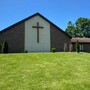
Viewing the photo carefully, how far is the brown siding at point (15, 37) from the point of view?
101 ft

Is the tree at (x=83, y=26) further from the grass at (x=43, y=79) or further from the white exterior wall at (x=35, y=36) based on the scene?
the grass at (x=43, y=79)

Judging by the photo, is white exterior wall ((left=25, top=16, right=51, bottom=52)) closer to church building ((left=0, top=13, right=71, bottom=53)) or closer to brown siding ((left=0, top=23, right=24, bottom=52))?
church building ((left=0, top=13, right=71, bottom=53))

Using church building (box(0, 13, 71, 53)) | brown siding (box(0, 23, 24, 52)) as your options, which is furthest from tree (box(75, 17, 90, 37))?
brown siding (box(0, 23, 24, 52))

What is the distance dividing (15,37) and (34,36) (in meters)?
3.30

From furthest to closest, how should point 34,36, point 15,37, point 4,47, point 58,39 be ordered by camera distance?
1. point 58,39
2. point 34,36
3. point 15,37
4. point 4,47

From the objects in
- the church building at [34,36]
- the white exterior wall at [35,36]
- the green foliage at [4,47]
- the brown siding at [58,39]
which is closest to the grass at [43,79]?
the green foliage at [4,47]

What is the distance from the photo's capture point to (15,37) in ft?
102

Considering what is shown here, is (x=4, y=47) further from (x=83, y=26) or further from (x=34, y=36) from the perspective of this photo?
(x=83, y=26)

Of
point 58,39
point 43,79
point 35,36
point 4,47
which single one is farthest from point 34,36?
point 43,79

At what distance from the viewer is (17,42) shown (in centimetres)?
3112

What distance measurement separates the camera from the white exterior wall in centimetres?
3192

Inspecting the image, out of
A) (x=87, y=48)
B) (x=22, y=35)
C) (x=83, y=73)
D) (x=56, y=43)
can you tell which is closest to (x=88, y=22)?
(x=87, y=48)

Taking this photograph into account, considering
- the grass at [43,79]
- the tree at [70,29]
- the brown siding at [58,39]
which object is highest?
the tree at [70,29]

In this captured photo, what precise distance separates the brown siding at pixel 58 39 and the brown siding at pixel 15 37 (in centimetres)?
568
